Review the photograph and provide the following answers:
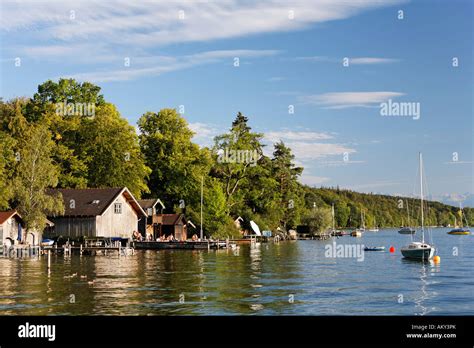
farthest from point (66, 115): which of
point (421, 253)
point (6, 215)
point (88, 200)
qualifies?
point (421, 253)

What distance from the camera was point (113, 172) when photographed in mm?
85188

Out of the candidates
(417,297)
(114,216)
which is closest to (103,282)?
(417,297)

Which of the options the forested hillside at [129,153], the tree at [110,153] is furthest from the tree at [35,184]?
the tree at [110,153]

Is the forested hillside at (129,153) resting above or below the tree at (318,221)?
above

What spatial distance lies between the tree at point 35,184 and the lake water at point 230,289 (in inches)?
489

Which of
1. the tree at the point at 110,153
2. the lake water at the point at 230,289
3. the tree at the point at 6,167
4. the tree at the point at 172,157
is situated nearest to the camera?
the lake water at the point at 230,289

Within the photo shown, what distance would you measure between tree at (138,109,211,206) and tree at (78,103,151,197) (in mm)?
6799

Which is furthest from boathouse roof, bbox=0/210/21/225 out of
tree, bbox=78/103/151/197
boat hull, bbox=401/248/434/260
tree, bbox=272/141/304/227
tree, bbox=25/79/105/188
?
tree, bbox=272/141/304/227

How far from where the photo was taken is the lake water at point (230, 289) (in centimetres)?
2705

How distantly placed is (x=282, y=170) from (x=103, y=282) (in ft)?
298

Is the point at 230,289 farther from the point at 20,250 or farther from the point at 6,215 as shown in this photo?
the point at 6,215

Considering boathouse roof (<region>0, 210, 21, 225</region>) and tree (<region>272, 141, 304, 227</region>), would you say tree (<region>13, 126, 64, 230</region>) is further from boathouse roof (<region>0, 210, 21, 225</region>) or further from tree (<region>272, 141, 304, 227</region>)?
tree (<region>272, 141, 304, 227</region>)

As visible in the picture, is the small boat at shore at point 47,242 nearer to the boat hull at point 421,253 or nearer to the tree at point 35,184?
the tree at point 35,184
